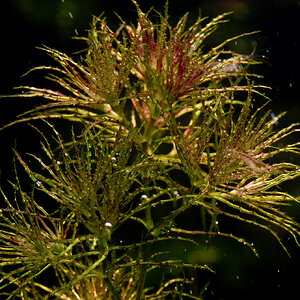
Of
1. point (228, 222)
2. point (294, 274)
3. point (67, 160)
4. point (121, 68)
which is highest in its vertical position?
point (121, 68)

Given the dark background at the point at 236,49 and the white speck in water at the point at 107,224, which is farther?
the dark background at the point at 236,49

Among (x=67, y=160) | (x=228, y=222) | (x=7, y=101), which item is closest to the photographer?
(x=67, y=160)

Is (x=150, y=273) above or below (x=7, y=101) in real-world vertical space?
below

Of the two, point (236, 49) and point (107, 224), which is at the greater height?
point (236, 49)

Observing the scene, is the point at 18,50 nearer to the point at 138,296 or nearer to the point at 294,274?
the point at 138,296

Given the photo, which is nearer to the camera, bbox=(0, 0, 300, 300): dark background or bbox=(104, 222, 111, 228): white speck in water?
bbox=(104, 222, 111, 228): white speck in water

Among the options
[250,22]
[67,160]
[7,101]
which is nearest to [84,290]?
[67,160]

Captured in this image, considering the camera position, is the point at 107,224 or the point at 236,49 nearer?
the point at 107,224

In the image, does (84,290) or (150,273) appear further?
(150,273)
